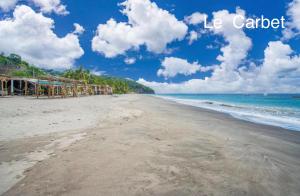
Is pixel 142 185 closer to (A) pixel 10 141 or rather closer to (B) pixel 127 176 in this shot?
(B) pixel 127 176

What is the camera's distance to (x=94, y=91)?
64438 mm

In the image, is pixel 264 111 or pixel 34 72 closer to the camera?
pixel 264 111

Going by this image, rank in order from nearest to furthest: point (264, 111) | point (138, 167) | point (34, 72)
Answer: point (138, 167)
point (264, 111)
point (34, 72)

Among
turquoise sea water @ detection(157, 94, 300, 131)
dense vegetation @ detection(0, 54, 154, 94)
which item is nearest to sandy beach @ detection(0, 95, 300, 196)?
turquoise sea water @ detection(157, 94, 300, 131)

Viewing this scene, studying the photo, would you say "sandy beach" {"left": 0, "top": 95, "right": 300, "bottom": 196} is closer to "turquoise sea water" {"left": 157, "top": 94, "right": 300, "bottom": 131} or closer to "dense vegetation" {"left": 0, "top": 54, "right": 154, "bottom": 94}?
"turquoise sea water" {"left": 157, "top": 94, "right": 300, "bottom": 131}

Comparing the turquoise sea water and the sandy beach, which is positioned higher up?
the sandy beach

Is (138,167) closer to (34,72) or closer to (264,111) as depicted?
(264,111)

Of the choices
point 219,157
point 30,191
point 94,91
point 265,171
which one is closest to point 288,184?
point 265,171

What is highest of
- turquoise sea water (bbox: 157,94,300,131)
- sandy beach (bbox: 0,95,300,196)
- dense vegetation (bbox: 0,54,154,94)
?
dense vegetation (bbox: 0,54,154,94)

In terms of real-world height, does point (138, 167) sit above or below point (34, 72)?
below

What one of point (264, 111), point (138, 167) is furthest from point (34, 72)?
point (138, 167)

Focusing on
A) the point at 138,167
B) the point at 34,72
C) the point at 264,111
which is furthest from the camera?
the point at 34,72

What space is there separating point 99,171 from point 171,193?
1.34 meters

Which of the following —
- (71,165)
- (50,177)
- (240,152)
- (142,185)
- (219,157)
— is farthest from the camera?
(240,152)
